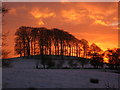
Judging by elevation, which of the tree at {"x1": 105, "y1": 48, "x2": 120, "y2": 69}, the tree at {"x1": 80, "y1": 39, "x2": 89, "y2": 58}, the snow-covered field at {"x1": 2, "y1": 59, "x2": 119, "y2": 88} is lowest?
the tree at {"x1": 105, "y1": 48, "x2": 120, "y2": 69}

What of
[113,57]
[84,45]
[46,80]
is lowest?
[113,57]

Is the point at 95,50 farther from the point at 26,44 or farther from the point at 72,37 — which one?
the point at 26,44

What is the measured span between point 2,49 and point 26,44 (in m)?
45.4

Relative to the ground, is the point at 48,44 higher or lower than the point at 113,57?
higher

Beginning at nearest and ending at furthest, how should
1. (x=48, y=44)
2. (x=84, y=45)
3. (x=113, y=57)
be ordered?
(x=113, y=57), (x=48, y=44), (x=84, y=45)

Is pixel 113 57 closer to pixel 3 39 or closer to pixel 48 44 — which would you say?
pixel 48 44

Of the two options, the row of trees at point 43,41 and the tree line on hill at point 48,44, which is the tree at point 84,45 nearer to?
the row of trees at point 43,41

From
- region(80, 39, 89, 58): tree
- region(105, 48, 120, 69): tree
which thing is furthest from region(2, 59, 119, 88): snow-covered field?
region(80, 39, 89, 58): tree

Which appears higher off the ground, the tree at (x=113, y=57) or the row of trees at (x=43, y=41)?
the row of trees at (x=43, y=41)

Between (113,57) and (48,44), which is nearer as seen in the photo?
(113,57)

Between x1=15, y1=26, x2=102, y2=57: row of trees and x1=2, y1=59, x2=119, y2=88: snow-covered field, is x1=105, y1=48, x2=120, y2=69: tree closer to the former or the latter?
x1=15, y1=26, x2=102, y2=57: row of trees

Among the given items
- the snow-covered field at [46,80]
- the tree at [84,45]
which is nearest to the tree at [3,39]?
the snow-covered field at [46,80]

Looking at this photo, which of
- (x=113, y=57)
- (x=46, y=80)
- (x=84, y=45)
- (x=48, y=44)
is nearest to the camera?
(x=46, y=80)

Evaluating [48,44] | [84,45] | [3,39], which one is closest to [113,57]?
[84,45]
